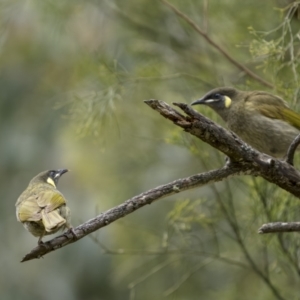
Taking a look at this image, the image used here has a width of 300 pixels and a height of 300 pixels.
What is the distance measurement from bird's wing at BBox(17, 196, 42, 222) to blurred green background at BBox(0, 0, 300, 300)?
979 mm

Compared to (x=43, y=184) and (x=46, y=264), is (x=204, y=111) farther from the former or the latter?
(x=46, y=264)

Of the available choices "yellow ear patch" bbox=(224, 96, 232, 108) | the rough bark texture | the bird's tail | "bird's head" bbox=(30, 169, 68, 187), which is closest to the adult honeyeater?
"yellow ear patch" bbox=(224, 96, 232, 108)

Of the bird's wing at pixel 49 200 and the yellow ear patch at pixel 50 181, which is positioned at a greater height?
the yellow ear patch at pixel 50 181

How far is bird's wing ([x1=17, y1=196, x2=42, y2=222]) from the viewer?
9.16ft

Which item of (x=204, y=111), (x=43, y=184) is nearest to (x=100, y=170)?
(x=204, y=111)

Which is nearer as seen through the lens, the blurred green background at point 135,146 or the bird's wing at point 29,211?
the bird's wing at point 29,211

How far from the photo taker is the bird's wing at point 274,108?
3.67 metres

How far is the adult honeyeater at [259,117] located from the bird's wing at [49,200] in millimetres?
1112

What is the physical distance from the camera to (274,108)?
3.73 meters

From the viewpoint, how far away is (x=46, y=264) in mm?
5953

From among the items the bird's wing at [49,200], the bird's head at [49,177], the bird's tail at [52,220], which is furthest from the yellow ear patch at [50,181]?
the bird's tail at [52,220]

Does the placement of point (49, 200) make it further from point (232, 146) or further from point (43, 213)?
point (232, 146)

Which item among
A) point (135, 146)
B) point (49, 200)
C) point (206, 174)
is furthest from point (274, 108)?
point (135, 146)

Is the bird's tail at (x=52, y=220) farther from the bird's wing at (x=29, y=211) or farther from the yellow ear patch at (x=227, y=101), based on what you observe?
the yellow ear patch at (x=227, y=101)
